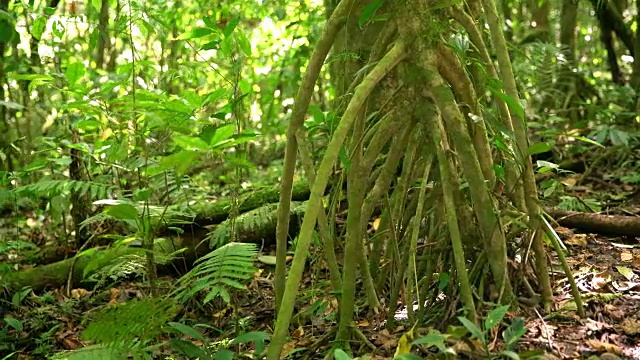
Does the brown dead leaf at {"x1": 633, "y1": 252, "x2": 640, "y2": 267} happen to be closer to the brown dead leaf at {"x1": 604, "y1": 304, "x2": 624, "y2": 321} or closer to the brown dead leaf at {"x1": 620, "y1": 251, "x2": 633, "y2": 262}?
the brown dead leaf at {"x1": 620, "y1": 251, "x2": 633, "y2": 262}

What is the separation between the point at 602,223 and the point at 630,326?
1.50 metres

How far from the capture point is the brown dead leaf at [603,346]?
2.26 metres

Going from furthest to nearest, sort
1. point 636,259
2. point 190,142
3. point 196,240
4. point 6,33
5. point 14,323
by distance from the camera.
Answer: point 196,240 < point 14,323 < point 636,259 < point 190,142 < point 6,33

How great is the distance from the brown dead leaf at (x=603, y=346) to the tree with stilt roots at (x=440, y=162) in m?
0.23

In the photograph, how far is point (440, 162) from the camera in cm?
252

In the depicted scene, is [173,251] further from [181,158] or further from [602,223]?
[602,223]

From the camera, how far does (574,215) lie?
3961 millimetres

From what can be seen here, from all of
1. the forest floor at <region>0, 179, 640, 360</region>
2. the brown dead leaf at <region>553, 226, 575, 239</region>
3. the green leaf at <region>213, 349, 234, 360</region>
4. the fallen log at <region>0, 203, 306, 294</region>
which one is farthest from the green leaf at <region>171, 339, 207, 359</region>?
the brown dead leaf at <region>553, 226, 575, 239</region>

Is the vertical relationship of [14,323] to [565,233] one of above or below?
below

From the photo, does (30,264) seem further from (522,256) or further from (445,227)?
(522,256)

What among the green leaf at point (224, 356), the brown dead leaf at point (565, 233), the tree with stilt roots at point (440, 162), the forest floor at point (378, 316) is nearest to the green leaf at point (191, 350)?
the green leaf at point (224, 356)

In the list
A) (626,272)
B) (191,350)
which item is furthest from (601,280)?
(191,350)

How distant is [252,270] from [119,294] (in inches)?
79.5

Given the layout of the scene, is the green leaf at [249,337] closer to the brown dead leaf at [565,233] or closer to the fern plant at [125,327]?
the fern plant at [125,327]
